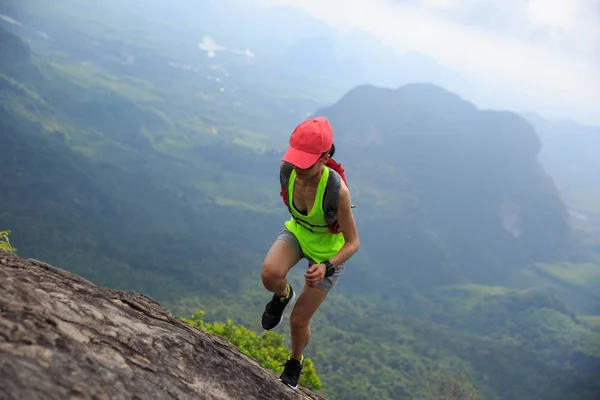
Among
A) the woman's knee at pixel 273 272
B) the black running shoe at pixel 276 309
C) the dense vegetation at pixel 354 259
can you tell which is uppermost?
the woman's knee at pixel 273 272

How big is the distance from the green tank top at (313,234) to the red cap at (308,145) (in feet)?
1.83

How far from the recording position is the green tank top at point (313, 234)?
5441mm

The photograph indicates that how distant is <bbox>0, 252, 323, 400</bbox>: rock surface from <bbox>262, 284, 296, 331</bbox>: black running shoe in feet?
1.98

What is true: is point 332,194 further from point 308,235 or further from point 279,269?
point 279,269

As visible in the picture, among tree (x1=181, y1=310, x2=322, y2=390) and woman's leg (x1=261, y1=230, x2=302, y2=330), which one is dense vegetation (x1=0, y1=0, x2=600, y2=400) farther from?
woman's leg (x1=261, y1=230, x2=302, y2=330)

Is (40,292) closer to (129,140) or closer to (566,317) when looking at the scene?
(566,317)

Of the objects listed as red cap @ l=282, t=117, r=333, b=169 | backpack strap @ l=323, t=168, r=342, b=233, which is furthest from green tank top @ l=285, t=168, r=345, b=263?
red cap @ l=282, t=117, r=333, b=169

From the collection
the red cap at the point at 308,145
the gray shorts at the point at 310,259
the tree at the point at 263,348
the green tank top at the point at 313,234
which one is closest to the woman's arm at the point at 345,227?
the green tank top at the point at 313,234

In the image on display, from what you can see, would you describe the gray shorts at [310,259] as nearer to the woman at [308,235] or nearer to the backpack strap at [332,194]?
the woman at [308,235]

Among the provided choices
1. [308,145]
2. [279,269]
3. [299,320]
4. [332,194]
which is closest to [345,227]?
[332,194]

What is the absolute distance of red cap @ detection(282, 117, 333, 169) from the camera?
4.88m

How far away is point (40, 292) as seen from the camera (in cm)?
450

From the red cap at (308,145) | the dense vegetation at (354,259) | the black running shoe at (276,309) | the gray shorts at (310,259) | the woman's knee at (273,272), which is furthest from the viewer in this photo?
the dense vegetation at (354,259)

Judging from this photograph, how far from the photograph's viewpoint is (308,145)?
4887mm
